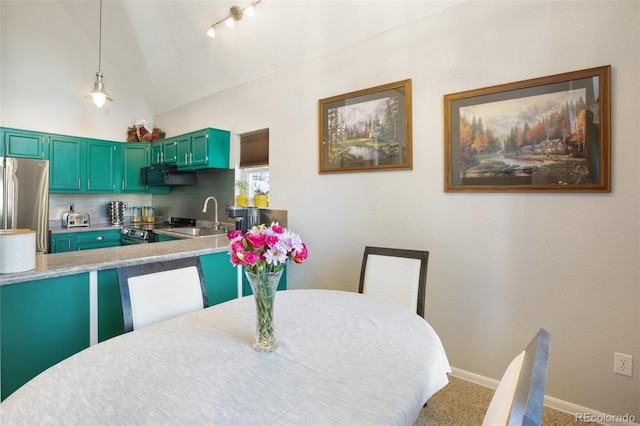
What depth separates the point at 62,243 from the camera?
3771 mm

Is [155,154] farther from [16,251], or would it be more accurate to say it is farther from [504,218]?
[504,218]

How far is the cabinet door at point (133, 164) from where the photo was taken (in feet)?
14.9

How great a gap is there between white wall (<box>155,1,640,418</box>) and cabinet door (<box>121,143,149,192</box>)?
3060 mm

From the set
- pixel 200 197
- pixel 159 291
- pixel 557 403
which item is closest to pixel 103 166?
pixel 200 197

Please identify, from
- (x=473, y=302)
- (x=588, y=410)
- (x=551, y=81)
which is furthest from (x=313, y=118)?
(x=588, y=410)

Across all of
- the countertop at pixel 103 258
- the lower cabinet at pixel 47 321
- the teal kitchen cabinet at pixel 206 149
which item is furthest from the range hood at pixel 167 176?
the lower cabinet at pixel 47 321

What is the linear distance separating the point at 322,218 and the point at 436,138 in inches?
48.4

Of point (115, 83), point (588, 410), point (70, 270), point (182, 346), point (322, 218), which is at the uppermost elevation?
point (115, 83)

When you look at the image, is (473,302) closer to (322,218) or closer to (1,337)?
(322,218)

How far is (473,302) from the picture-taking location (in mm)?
2166

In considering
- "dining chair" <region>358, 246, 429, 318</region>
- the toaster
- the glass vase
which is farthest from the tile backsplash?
the glass vase

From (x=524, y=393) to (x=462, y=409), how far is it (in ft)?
5.42

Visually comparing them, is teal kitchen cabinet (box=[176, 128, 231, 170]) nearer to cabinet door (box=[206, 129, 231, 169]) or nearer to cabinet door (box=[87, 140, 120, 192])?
cabinet door (box=[206, 129, 231, 169])

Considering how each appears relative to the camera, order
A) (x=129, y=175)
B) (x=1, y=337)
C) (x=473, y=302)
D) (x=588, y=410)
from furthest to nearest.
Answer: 1. (x=129, y=175)
2. (x=473, y=302)
3. (x=588, y=410)
4. (x=1, y=337)
